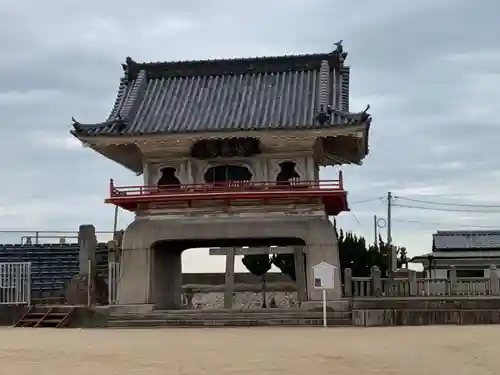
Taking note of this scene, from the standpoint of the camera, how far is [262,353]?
549 inches

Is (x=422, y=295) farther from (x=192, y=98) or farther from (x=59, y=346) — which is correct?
(x=59, y=346)

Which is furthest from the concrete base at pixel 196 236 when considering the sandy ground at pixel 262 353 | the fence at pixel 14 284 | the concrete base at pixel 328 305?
the sandy ground at pixel 262 353

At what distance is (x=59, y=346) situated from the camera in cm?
1614

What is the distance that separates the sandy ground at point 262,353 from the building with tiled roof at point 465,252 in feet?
84.2

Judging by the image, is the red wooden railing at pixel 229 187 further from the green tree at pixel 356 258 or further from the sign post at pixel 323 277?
the green tree at pixel 356 258

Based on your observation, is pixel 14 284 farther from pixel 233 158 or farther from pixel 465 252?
pixel 465 252

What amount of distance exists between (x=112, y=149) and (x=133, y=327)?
6.97 m

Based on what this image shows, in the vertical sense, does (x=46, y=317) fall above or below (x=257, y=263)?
below

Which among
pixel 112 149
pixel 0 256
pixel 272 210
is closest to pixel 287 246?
pixel 272 210

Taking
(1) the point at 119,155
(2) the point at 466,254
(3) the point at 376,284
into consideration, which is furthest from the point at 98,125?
(2) the point at 466,254

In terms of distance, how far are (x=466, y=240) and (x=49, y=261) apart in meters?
28.7

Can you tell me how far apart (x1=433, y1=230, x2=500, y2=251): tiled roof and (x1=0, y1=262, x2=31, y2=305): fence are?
2891cm

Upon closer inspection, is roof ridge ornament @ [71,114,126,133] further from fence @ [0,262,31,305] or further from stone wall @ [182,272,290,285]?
stone wall @ [182,272,290,285]

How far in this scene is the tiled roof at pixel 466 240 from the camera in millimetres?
47562
